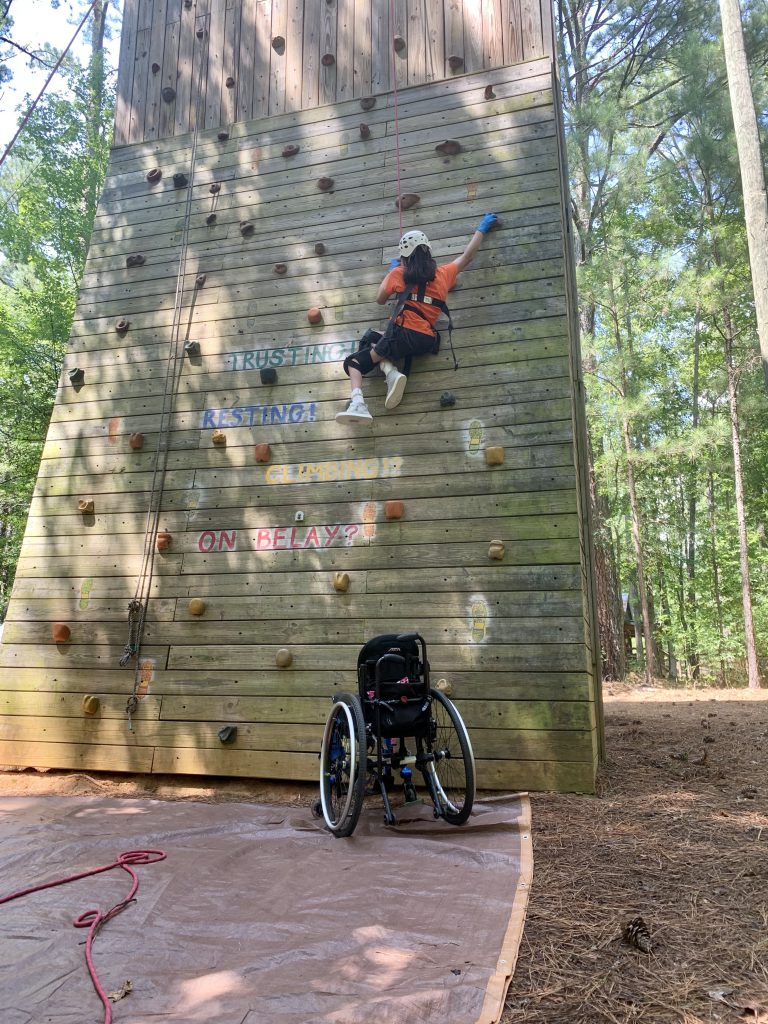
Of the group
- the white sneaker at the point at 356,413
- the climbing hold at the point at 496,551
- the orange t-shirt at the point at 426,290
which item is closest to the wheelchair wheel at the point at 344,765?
the climbing hold at the point at 496,551

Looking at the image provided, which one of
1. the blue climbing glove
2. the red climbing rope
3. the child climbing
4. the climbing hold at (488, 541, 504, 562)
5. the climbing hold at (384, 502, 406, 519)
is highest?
the blue climbing glove

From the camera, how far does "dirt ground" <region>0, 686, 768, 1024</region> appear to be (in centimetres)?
162

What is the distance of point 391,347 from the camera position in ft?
14.7

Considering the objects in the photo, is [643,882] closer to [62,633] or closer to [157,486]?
[157,486]

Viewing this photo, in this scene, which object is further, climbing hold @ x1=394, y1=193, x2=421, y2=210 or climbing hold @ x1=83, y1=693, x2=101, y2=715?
climbing hold @ x1=394, y1=193, x2=421, y2=210

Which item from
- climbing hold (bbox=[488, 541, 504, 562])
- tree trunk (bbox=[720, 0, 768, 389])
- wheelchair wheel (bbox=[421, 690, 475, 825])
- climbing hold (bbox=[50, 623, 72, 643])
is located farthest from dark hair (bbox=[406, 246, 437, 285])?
tree trunk (bbox=[720, 0, 768, 389])

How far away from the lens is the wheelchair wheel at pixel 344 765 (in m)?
2.86

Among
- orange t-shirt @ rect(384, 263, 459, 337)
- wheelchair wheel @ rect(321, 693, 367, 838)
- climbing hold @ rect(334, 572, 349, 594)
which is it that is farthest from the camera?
orange t-shirt @ rect(384, 263, 459, 337)

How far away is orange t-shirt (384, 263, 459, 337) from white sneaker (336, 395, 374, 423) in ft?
1.94

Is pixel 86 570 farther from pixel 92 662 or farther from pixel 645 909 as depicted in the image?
pixel 645 909

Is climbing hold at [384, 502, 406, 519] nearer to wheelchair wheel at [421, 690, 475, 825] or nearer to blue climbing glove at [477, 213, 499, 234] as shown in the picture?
wheelchair wheel at [421, 690, 475, 825]

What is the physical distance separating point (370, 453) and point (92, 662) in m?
2.52

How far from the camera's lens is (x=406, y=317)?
4.45 meters

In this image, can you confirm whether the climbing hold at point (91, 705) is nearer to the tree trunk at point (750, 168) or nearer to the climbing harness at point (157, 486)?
the climbing harness at point (157, 486)
